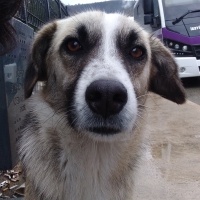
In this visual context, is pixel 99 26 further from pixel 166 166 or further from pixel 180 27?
pixel 180 27

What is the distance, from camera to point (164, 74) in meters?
3.12

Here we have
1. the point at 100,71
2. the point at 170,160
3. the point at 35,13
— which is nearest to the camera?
the point at 100,71

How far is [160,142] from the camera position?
215 inches

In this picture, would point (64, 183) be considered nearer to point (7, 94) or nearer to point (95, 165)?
point (95, 165)

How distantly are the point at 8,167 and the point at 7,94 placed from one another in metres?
0.59

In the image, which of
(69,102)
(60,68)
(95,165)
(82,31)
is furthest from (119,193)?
(82,31)

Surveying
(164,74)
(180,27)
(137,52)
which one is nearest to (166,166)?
(164,74)

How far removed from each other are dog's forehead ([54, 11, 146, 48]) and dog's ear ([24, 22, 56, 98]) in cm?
8

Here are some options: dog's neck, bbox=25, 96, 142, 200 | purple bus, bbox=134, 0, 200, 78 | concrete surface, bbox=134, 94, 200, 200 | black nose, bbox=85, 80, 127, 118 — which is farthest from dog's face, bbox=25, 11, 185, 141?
purple bus, bbox=134, 0, 200, 78

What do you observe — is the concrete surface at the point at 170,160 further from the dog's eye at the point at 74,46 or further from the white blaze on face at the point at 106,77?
the dog's eye at the point at 74,46

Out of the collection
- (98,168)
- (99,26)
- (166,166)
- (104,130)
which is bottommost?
(166,166)

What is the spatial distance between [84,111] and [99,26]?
0.67m

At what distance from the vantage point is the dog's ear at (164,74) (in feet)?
10.2

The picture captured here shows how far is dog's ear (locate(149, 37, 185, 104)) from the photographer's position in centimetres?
310
